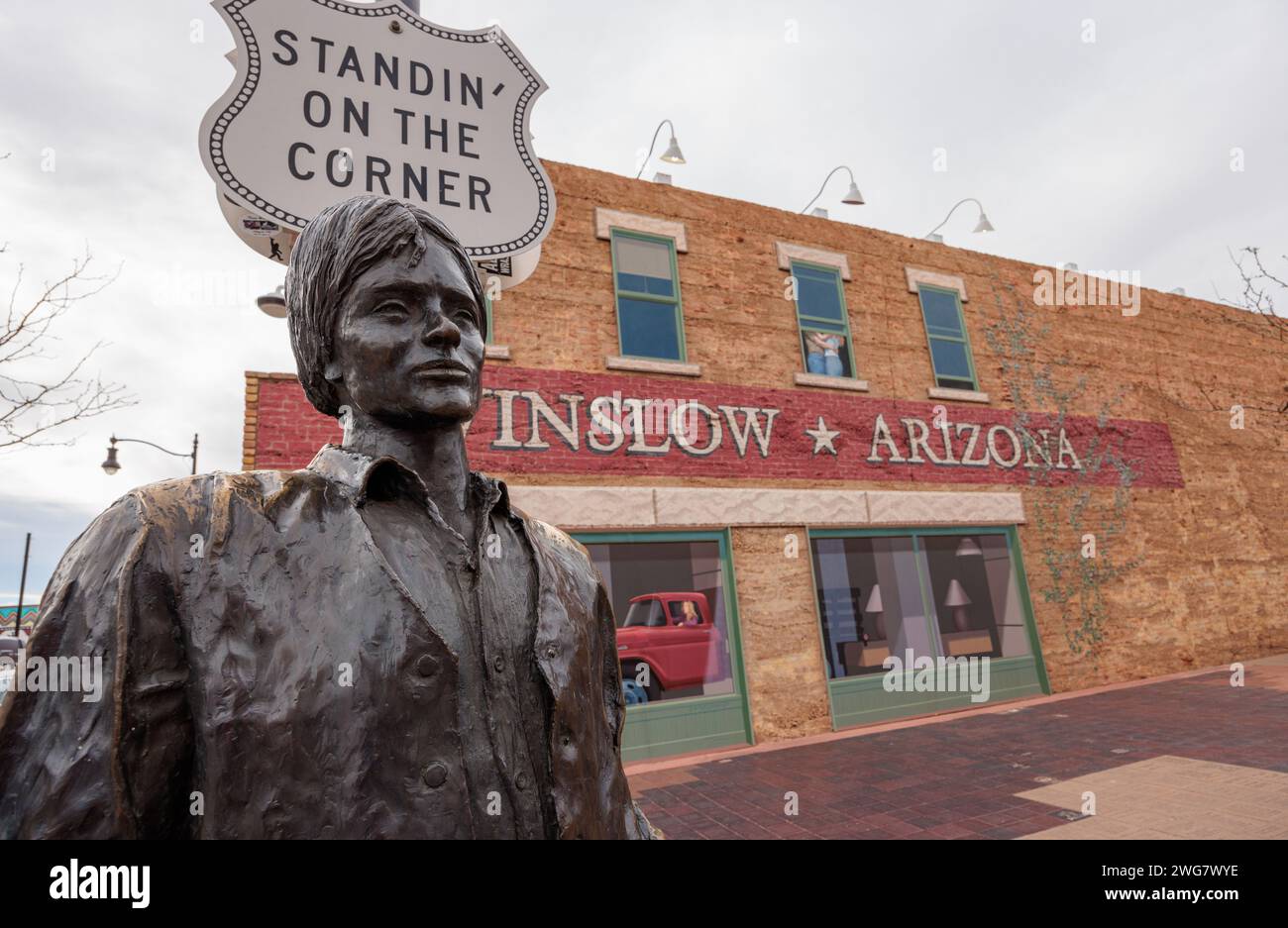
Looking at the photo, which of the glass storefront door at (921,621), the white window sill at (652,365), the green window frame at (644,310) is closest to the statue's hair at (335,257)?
the white window sill at (652,365)

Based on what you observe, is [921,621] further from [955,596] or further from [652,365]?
[652,365]

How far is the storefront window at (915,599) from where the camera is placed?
8.47 meters

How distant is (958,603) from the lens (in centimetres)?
920

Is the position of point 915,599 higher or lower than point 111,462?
lower

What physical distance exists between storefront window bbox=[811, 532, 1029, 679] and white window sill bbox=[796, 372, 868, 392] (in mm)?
2094

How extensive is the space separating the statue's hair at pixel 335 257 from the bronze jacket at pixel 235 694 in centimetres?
→ 30

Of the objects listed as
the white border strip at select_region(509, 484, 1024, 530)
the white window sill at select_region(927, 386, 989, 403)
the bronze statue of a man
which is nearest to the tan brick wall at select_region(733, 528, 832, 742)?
the white border strip at select_region(509, 484, 1024, 530)

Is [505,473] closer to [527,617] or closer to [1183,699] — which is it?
[527,617]

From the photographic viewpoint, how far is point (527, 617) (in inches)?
47.4

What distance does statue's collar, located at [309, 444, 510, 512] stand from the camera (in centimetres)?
113

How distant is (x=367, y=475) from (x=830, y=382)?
8608mm

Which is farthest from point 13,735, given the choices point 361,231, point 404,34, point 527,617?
point 404,34

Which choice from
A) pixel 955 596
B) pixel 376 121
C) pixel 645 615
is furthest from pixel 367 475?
pixel 955 596

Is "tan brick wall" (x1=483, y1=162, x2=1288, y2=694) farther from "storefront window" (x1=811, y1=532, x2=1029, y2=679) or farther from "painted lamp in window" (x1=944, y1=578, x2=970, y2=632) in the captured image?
"painted lamp in window" (x1=944, y1=578, x2=970, y2=632)
